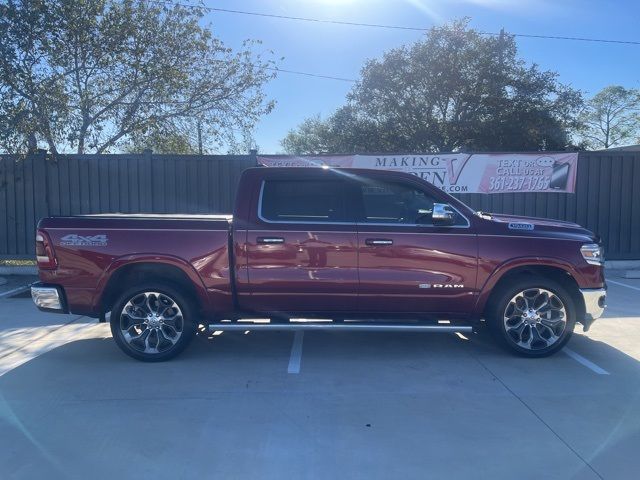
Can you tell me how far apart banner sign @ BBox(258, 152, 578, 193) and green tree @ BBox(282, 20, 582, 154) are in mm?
14815

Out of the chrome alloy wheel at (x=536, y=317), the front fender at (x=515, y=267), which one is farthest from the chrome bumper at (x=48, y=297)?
the chrome alloy wheel at (x=536, y=317)

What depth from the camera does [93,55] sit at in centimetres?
1259

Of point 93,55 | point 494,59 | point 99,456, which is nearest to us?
point 99,456

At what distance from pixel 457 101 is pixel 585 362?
2296cm

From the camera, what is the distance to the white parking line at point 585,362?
6.00 meters

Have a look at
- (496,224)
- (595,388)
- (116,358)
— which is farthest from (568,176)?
(116,358)

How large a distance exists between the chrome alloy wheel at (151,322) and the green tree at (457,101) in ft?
73.3

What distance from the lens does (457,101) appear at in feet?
90.7

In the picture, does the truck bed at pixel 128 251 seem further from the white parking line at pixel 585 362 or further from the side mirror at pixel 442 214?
the white parking line at pixel 585 362

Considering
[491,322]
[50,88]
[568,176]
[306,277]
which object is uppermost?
[50,88]

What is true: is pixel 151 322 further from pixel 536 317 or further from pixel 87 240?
pixel 536 317

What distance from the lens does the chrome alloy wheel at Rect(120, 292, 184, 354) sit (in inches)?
245

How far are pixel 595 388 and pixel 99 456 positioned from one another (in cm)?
425

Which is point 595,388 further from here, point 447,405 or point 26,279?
point 26,279
